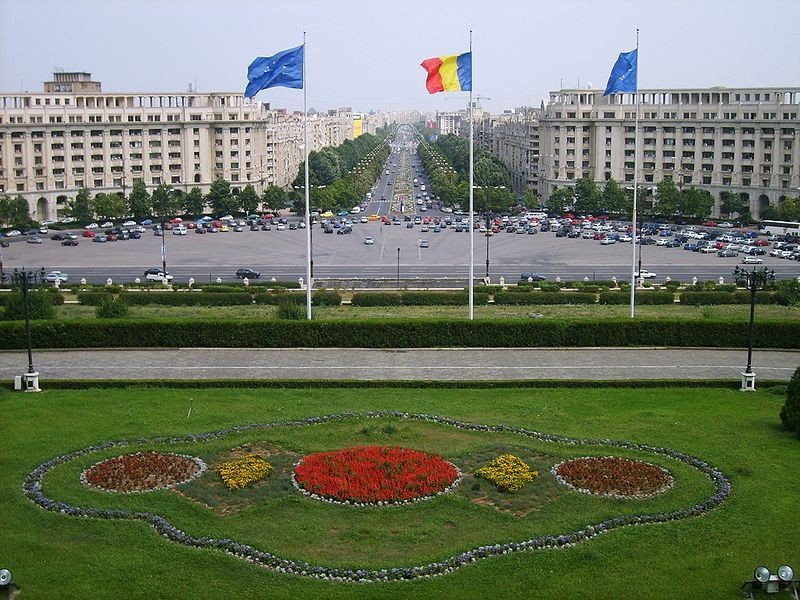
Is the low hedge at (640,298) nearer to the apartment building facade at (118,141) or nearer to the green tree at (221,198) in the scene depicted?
the green tree at (221,198)

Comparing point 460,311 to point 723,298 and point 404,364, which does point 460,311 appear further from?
point 723,298

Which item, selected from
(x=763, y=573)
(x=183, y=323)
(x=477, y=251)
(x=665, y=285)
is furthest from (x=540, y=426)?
(x=477, y=251)

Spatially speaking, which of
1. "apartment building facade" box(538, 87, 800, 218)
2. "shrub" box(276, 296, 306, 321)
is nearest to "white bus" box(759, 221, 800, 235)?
"apartment building facade" box(538, 87, 800, 218)

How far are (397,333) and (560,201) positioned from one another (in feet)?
214

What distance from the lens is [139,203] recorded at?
85.4 meters

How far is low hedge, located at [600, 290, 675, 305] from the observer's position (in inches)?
1700

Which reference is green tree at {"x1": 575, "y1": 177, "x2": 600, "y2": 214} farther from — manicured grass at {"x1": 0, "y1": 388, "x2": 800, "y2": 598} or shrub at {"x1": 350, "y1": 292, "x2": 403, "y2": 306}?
manicured grass at {"x1": 0, "y1": 388, "x2": 800, "y2": 598}

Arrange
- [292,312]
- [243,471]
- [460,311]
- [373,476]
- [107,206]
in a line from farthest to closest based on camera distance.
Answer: [107,206]
[460,311]
[292,312]
[243,471]
[373,476]

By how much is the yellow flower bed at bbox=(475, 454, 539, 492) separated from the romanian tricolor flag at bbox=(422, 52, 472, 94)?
15.1 meters

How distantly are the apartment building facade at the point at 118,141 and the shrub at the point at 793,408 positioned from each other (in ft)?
252

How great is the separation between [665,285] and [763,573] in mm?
38246

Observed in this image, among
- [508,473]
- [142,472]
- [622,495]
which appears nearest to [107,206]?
[142,472]

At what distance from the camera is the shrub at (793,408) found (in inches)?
797

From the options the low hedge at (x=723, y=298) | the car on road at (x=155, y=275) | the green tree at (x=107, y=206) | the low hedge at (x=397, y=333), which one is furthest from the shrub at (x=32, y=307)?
the green tree at (x=107, y=206)
